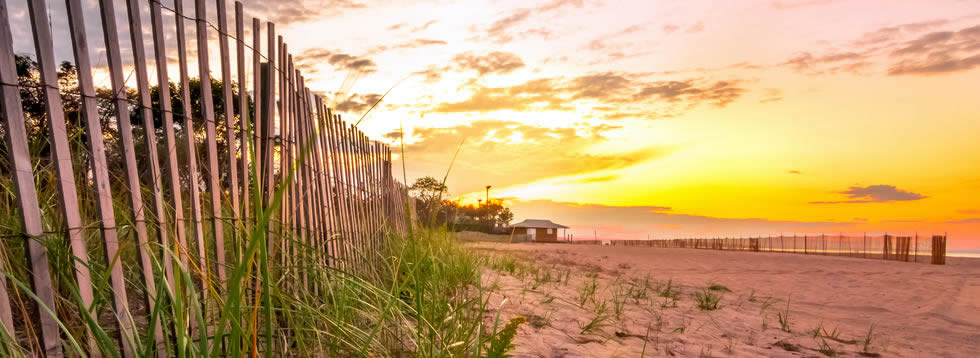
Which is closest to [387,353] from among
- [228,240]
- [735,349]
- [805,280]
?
[228,240]

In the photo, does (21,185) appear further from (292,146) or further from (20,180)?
(292,146)

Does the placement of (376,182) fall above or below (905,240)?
above

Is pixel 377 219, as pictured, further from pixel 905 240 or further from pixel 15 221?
pixel 905 240

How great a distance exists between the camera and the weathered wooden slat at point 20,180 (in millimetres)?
1699

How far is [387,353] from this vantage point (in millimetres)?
Result: 2312

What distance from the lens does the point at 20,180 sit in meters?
1.74

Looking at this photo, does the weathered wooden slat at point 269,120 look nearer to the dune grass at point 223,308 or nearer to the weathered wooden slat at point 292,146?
the weathered wooden slat at point 292,146

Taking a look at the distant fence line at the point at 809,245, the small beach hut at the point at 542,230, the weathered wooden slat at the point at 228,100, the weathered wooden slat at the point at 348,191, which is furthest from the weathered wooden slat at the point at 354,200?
the small beach hut at the point at 542,230

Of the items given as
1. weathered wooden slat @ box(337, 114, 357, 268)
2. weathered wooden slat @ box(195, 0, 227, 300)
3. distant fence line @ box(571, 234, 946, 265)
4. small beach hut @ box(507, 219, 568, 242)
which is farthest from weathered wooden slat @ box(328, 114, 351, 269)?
small beach hut @ box(507, 219, 568, 242)

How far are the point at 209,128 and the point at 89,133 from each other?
0.51 metres

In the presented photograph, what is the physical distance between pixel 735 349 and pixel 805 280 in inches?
340

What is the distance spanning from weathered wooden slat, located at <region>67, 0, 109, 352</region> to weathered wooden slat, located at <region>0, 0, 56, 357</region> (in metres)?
0.10

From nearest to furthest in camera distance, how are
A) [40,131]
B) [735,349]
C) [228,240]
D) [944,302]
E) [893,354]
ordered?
[40,131], [228,240], [735,349], [893,354], [944,302]

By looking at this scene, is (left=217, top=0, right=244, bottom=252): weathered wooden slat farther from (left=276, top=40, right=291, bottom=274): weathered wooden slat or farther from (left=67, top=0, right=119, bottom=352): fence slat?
(left=67, top=0, right=119, bottom=352): fence slat
